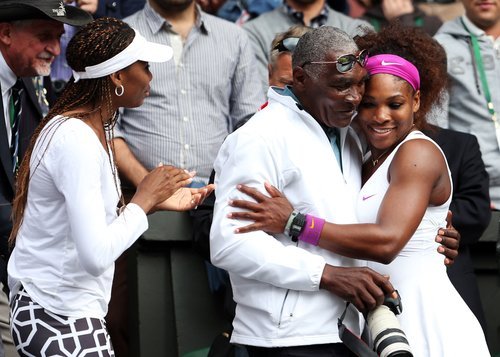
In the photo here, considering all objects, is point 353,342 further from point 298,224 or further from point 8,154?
point 8,154

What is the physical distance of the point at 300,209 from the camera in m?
4.02

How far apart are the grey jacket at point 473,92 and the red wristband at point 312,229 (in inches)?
121

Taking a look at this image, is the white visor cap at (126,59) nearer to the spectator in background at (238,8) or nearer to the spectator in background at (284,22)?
the spectator in background at (284,22)

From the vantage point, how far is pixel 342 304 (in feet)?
13.1

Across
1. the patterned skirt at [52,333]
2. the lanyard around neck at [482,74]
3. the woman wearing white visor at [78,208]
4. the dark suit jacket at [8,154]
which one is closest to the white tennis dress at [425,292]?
the woman wearing white visor at [78,208]

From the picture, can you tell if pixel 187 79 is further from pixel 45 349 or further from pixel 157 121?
pixel 45 349

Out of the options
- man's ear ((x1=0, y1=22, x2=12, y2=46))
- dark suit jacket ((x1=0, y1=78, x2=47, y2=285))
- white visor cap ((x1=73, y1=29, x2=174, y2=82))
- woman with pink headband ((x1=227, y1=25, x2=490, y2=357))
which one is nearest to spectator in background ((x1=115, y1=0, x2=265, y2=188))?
dark suit jacket ((x1=0, y1=78, x2=47, y2=285))

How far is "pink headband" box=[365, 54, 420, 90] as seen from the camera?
14.0 feet

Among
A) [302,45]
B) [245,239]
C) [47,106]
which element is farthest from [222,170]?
[47,106]

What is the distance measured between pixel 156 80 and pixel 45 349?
3.02 m

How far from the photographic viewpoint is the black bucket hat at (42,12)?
5137 millimetres

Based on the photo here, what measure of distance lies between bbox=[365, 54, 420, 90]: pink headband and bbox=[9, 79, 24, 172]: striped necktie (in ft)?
6.75

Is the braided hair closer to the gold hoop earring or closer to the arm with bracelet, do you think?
the gold hoop earring

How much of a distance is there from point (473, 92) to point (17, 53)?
306cm
